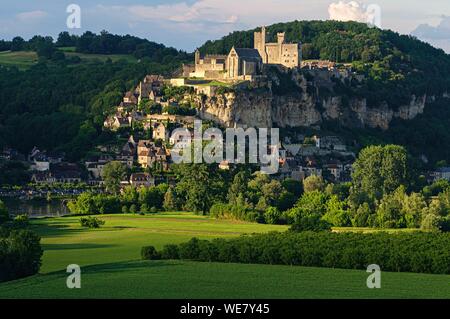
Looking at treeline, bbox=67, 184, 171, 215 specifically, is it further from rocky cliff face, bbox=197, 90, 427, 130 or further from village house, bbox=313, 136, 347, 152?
village house, bbox=313, 136, 347, 152

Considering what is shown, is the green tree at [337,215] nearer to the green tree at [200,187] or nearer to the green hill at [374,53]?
Answer: the green tree at [200,187]

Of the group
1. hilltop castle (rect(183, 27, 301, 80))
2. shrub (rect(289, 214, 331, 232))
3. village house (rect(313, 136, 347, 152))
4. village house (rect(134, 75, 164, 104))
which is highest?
hilltop castle (rect(183, 27, 301, 80))

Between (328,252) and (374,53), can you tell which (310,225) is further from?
(374,53)

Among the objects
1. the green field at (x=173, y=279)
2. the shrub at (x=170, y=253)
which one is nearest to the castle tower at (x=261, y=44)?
the green field at (x=173, y=279)

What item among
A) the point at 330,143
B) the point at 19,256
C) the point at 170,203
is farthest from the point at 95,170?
the point at 19,256

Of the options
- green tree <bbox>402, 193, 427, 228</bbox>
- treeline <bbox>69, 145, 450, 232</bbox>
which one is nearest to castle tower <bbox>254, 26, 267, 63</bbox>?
treeline <bbox>69, 145, 450, 232</bbox>

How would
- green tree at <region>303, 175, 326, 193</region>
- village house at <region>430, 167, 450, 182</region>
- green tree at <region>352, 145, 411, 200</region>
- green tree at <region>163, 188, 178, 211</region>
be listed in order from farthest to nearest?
village house at <region>430, 167, 450, 182</region>
green tree at <region>352, 145, 411, 200</region>
green tree at <region>303, 175, 326, 193</region>
green tree at <region>163, 188, 178, 211</region>
